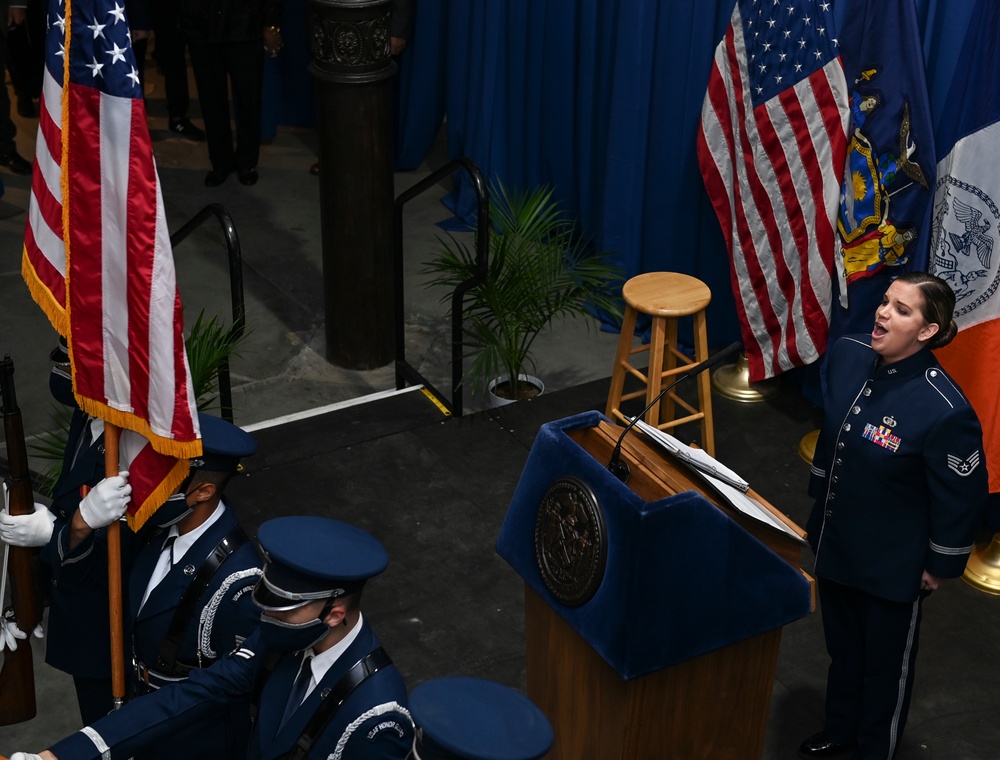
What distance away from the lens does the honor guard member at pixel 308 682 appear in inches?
102

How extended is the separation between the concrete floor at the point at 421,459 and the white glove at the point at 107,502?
1.21 m

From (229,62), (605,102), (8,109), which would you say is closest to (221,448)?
(605,102)

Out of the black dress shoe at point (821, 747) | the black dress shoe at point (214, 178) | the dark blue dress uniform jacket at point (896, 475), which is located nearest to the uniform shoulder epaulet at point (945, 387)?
the dark blue dress uniform jacket at point (896, 475)

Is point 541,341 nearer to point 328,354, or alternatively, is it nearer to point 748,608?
point 328,354

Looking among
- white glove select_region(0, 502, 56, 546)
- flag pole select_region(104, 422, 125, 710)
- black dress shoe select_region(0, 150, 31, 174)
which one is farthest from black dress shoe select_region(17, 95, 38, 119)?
flag pole select_region(104, 422, 125, 710)

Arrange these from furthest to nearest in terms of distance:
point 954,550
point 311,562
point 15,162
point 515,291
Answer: point 15,162, point 515,291, point 954,550, point 311,562

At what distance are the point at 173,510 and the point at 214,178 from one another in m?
5.30

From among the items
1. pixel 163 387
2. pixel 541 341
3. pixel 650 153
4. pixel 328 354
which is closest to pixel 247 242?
pixel 328 354

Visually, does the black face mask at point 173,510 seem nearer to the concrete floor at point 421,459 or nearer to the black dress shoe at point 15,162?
the concrete floor at point 421,459

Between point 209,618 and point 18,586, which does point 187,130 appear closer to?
point 18,586

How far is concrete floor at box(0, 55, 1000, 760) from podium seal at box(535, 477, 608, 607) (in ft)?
3.49

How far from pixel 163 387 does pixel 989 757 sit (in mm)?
2523

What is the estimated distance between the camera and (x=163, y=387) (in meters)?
3.12

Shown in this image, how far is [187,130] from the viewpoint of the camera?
8852 millimetres
